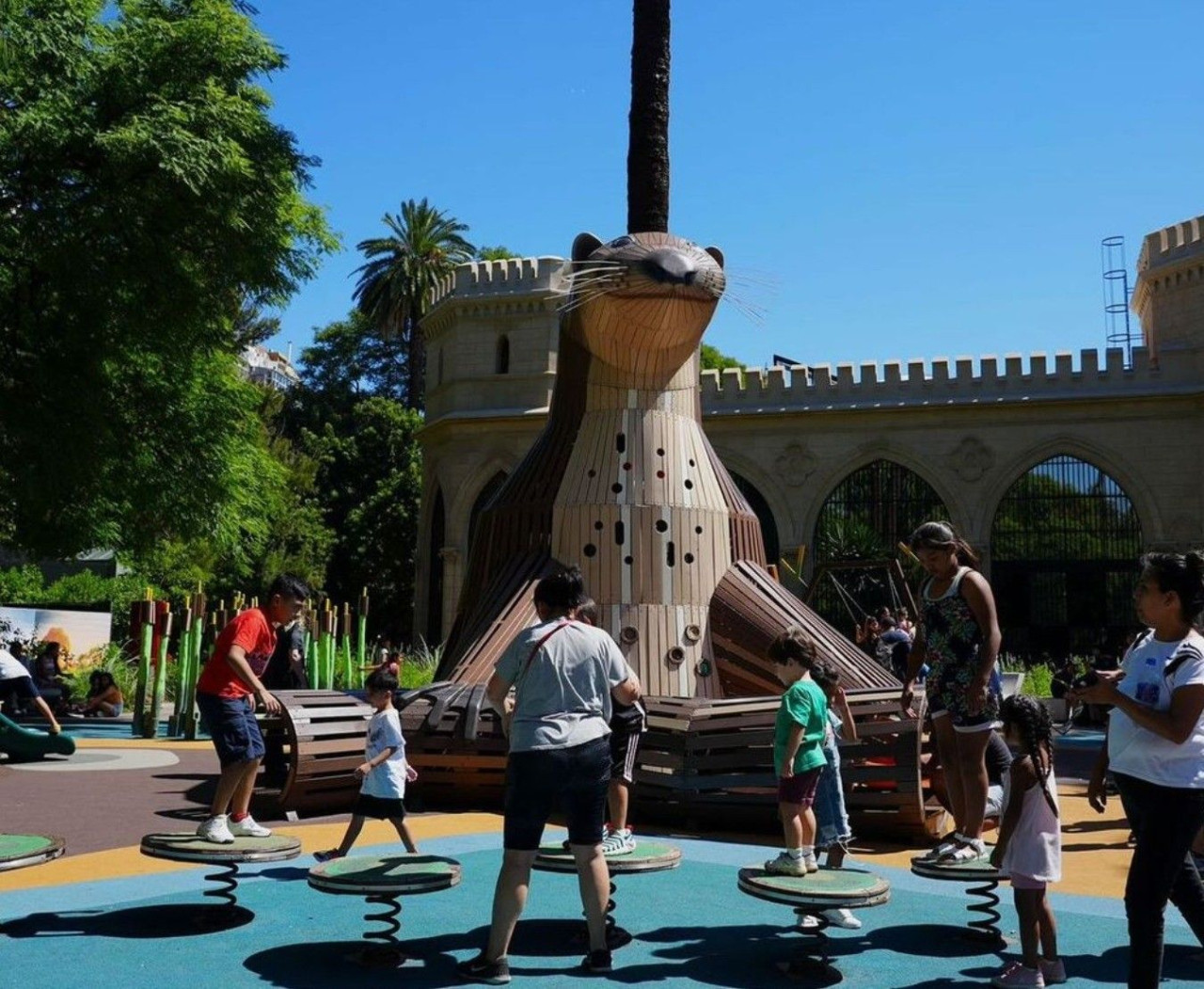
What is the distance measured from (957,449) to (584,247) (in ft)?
71.9

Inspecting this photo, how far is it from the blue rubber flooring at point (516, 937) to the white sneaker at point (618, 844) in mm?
300

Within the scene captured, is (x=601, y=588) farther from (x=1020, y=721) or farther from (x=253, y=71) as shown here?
(x=253, y=71)

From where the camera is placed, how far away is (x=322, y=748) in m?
8.53

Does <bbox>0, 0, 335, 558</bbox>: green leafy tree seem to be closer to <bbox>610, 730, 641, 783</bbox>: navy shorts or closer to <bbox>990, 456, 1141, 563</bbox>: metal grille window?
<bbox>610, 730, 641, 783</bbox>: navy shorts

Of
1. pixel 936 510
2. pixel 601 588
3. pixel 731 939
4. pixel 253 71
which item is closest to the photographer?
pixel 731 939

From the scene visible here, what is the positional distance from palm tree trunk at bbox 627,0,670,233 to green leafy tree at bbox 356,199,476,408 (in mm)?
32689

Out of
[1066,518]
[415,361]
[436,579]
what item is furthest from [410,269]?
[1066,518]

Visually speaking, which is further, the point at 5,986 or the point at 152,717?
the point at 152,717

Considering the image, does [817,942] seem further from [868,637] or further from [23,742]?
[868,637]

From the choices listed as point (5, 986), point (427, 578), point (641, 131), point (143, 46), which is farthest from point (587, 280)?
point (427, 578)

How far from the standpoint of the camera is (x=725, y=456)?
32.2 meters

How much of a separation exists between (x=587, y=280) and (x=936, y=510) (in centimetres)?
2264

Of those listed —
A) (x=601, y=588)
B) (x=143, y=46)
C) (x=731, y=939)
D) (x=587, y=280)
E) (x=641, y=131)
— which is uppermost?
(x=143, y=46)

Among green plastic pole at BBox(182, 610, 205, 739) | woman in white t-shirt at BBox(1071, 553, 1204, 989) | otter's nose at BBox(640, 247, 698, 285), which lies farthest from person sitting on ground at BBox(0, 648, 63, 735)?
woman in white t-shirt at BBox(1071, 553, 1204, 989)
